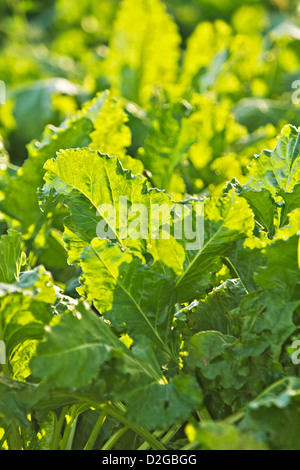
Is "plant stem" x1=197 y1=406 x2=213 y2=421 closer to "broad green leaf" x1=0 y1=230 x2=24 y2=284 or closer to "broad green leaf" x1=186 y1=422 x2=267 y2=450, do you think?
"broad green leaf" x1=186 y1=422 x2=267 y2=450

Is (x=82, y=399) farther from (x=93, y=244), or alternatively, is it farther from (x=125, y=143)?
(x=125, y=143)

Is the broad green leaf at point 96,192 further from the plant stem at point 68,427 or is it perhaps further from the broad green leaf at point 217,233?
the plant stem at point 68,427

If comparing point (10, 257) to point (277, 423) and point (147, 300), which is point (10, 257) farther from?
point (277, 423)

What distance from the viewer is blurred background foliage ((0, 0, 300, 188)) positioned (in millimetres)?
1324

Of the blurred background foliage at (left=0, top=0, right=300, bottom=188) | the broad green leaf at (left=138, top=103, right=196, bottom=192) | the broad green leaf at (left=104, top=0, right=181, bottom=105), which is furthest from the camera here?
the broad green leaf at (left=104, top=0, right=181, bottom=105)

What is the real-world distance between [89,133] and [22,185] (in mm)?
170

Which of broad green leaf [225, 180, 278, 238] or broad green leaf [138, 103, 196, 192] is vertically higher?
broad green leaf [138, 103, 196, 192]

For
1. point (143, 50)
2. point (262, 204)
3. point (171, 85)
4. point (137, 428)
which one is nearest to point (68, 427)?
point (137, 428)

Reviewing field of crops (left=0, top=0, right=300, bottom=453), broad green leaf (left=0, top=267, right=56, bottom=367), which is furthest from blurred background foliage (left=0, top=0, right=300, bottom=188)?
broad green leaf (left=0, top=267, right=56, bottom=367)

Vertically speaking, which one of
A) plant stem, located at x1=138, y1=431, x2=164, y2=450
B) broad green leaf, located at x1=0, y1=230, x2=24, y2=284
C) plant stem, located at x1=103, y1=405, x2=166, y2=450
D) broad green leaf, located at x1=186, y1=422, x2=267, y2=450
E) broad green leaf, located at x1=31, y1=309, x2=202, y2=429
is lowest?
plant stem, located at x1=138, y1=431, x2=164, y2=450

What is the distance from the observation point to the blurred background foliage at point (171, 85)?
132 cm

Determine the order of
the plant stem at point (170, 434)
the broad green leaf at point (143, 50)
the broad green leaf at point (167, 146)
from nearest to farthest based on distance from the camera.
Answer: the plant stem at point (170, 434) < the broad green leaf at point (167, 146) < the broad green leaf at point (143, 50)

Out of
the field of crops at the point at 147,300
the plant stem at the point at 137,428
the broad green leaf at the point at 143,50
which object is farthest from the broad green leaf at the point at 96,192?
the broad green leaf at the point at 143,50

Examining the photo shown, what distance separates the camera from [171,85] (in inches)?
63.8
